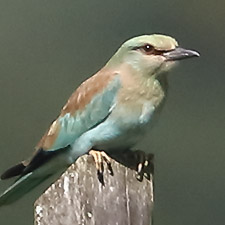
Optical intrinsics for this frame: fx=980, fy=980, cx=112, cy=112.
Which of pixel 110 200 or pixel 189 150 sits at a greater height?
pixel 110 200

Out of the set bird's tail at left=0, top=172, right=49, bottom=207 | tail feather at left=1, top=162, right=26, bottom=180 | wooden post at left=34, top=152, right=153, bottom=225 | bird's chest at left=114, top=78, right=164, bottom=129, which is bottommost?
bird's tail at left=0, top=172, right=49, bottom=207

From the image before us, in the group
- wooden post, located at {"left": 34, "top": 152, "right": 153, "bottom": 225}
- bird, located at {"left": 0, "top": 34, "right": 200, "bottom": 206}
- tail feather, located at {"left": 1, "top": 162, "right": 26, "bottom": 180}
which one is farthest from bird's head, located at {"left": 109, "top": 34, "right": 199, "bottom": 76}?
wooden post, located at {"left": 34, "top": 152, "right": 153, "bottom": 225}

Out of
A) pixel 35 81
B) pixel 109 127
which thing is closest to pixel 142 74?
pixel 109 127

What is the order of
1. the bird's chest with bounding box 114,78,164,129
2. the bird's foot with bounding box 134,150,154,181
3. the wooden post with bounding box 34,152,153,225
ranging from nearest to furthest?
the wooden post with bounding box 34,152,153,225 < the bird's foot with bounding box 134,150,154,181 < the bird's chest with bounding box 114,78,164,129

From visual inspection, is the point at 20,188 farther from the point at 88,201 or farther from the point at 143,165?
the point at 88,201

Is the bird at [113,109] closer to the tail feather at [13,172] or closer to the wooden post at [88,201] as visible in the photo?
the tail feather at [13,172]

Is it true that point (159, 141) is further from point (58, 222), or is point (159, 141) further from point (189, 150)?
point (58, 222)

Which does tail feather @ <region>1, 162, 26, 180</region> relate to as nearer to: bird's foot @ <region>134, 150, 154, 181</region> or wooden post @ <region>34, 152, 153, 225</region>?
bird's foot @ <region>134, 150, 154, 181</region>
